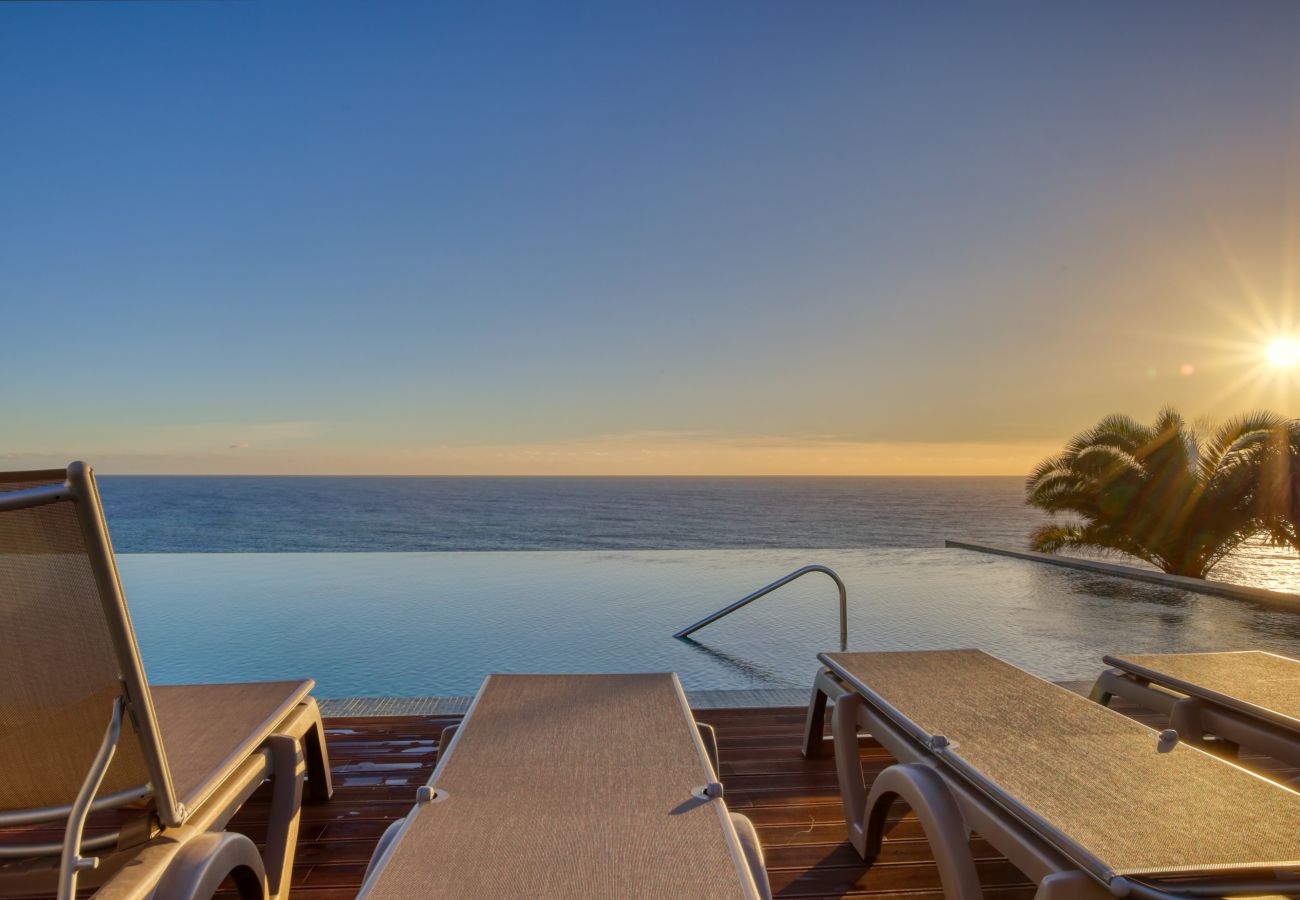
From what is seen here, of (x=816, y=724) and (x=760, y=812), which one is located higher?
(x=816, y=724)

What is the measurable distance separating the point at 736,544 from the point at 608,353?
41.1 feet

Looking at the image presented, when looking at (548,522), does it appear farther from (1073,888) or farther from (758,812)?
(1073,888)

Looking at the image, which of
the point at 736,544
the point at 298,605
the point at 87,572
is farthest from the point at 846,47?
the point at 736,544

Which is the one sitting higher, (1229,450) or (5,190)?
(5,190)

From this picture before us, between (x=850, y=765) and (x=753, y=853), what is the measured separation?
103 cm

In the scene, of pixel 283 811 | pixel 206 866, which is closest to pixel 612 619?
pixel 283 811

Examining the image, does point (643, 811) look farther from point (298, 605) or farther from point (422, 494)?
point (422, 494)

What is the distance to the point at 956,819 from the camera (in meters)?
1.66

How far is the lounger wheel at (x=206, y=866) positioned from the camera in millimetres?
1244

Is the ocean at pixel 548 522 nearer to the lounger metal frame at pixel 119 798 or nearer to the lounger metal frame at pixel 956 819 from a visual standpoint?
the lounger metal frame at pixel 956 819

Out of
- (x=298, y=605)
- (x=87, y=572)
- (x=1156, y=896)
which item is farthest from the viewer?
(x=298, y=605)

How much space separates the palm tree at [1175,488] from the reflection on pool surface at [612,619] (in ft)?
6.21

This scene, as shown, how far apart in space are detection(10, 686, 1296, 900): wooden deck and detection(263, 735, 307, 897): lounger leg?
0.16 m

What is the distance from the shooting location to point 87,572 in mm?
1105
